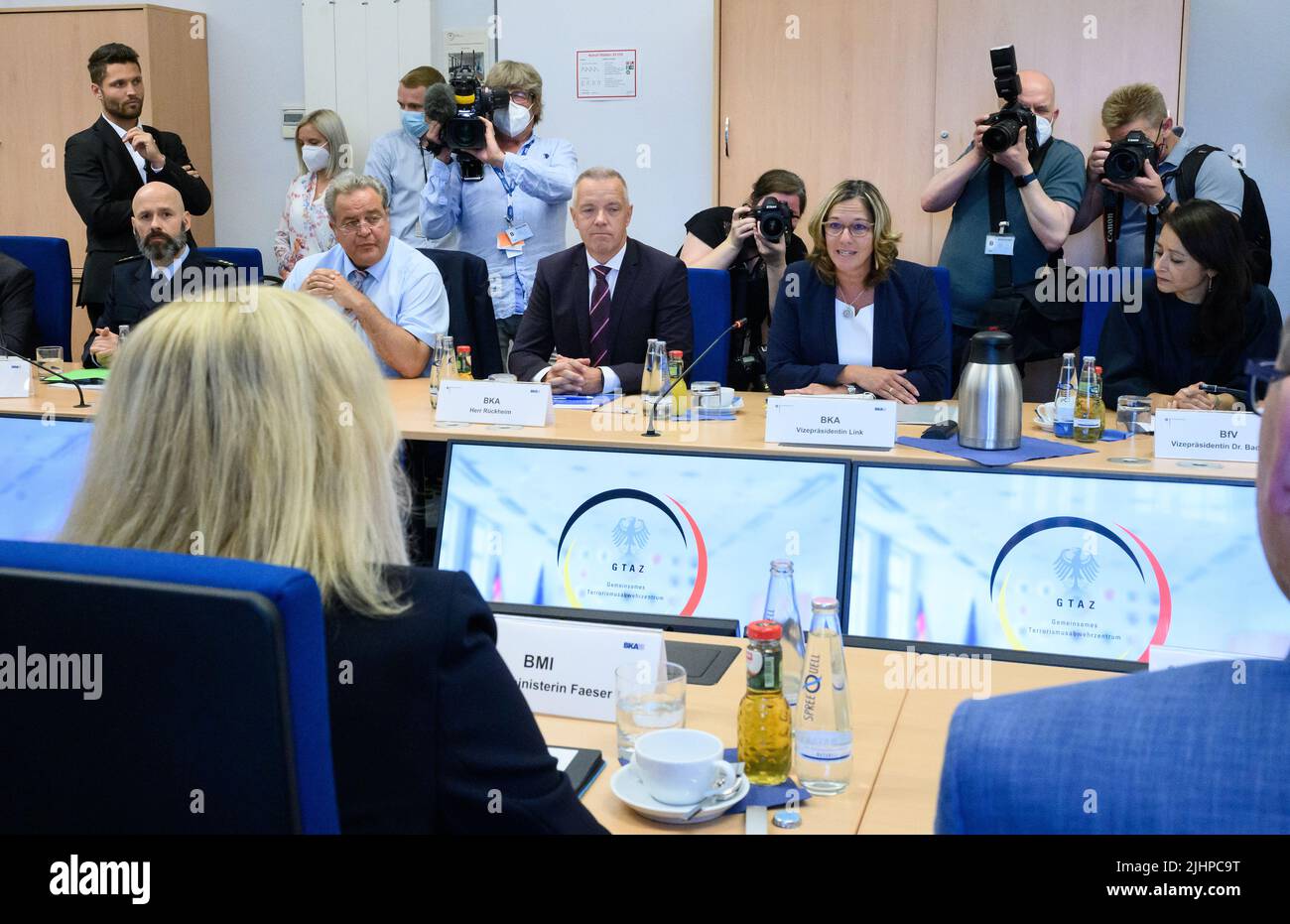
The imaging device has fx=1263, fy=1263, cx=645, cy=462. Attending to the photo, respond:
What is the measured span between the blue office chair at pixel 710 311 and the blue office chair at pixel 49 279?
2205mm

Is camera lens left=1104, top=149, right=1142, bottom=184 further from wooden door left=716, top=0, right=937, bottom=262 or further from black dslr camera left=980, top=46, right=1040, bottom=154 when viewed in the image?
wooden door left=716, top=0, right=937, bottom=262

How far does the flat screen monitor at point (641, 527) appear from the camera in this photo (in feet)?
9.03

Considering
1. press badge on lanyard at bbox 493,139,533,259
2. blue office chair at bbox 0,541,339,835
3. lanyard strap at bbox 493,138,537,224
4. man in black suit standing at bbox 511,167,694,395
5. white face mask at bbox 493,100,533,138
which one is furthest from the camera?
press badge on lanyard at bbox 493,139,533,259

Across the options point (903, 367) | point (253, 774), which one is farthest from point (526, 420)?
point (253, 774)

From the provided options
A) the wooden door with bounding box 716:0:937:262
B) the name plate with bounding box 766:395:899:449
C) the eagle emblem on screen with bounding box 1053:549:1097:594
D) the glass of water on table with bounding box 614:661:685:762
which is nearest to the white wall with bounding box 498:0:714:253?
the wooden door with bounding box 716:0:937:262

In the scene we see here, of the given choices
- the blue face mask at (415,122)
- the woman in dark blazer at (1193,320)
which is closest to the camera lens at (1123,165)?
the woman in dark blazer at (1193,320)

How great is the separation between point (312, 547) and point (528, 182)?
382 cm

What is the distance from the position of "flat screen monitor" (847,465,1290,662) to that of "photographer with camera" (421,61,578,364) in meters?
2.11

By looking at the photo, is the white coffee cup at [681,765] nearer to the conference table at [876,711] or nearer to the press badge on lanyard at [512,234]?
the conference table at [876,711]

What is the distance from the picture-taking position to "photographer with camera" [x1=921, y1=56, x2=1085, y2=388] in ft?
13.9

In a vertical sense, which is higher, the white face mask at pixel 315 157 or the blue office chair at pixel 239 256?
the white face mask at pixel 315 157

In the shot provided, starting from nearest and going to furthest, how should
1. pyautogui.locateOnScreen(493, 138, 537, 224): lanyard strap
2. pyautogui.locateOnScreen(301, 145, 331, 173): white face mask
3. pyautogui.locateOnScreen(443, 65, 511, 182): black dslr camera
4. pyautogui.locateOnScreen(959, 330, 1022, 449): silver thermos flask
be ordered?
pyautogui.locateOnScreen(959, 330, 1022, 449): silver thermos flask < pyautogui.locateOnScreen(443, 65, 511, 182): black dslr camera < pyautogui.locateOnScreen(493, 138, 537, 224): lanyard strap < pyautogui.locateOnScreen(301, 145, 331, 173): white face mask

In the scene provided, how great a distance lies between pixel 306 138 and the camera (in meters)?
5.91

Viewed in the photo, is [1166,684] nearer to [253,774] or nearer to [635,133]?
[253,774]
